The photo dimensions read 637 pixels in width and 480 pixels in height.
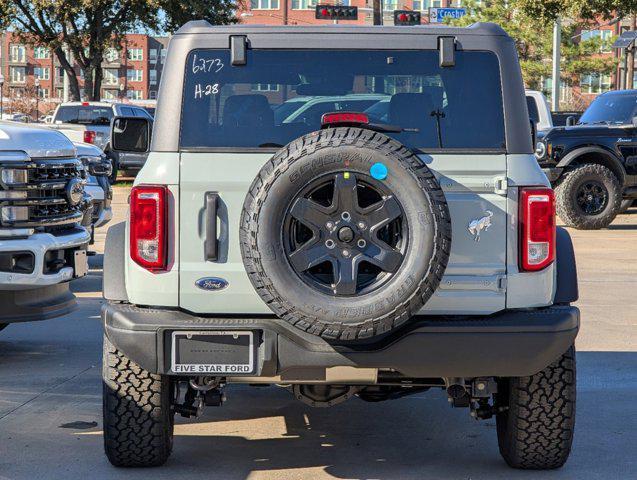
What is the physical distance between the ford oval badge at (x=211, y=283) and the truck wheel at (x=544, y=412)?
1.36 meters

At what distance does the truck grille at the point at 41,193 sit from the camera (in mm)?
7250

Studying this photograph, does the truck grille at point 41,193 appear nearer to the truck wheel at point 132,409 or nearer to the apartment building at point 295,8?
the truck wheel at point 132,409

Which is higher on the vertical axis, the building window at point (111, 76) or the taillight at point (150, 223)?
the building window at point (111, 76)

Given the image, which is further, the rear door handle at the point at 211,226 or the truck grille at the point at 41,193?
the truck grille at the point at 41,193

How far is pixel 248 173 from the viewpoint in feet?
16.4

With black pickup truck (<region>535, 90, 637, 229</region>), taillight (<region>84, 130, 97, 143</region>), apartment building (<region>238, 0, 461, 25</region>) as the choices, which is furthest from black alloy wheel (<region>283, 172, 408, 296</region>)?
apartment building (<region>238, 0, 461, 25</region>)

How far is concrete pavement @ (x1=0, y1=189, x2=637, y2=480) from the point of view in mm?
5426

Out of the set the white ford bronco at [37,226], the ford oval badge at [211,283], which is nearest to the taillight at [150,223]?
the ford oval badge at [211,283]

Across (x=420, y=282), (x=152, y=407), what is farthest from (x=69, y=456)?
(x=420, y=282)

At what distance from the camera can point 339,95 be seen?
5.27m

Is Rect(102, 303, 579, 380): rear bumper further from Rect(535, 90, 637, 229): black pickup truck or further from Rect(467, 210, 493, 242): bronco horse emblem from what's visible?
Rect(535, 90, 637, 229): black pickup truck

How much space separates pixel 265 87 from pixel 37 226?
2.68m

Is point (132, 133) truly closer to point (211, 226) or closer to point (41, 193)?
point (211, 226)

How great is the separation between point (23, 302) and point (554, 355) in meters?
3.55
